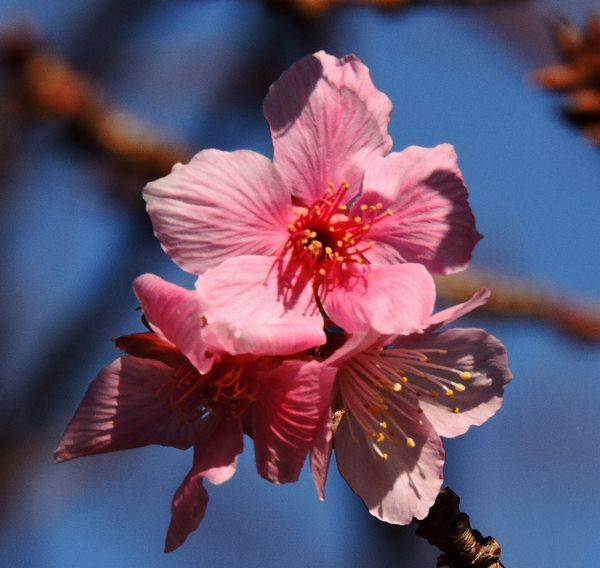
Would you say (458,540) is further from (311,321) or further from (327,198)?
(327,198)

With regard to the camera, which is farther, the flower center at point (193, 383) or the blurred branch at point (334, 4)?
the blurred branch at point (334, 4)

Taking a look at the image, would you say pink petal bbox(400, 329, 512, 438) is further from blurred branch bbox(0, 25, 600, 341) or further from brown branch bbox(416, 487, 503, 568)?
blurred branch bbox(0, 25, 600, 341)

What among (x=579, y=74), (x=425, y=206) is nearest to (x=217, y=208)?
(x=425, y=206)

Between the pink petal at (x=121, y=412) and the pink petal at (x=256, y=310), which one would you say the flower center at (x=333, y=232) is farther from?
the pink petal at (x=121, y=412)

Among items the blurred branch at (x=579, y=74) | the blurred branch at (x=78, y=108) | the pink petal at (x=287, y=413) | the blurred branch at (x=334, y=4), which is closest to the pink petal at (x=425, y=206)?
the pink petal at (x=287, y=413)

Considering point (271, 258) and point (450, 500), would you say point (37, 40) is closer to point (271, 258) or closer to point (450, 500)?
point (271, 258)

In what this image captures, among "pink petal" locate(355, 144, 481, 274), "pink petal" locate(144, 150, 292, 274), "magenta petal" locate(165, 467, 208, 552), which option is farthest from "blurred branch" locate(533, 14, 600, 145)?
"magenta petal" locate(165, 467, 208, 552)

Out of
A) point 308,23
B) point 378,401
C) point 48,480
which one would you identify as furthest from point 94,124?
point 48,480

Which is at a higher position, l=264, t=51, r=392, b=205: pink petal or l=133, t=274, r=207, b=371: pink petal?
l=264, t=51, r=392, b=205: pink petal
